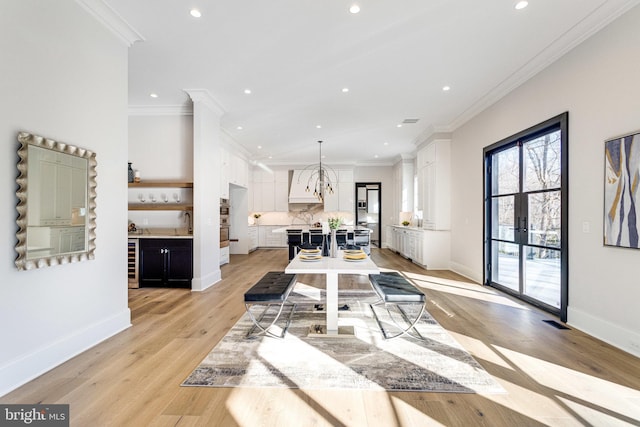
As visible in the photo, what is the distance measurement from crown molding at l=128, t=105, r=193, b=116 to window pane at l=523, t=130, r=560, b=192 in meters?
5.26

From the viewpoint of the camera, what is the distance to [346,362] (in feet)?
7.58

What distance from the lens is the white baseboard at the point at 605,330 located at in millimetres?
2480

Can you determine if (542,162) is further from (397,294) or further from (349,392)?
(349,392)

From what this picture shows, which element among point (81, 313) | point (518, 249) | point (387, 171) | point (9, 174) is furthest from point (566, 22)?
point (387, 171)

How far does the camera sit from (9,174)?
6.47 feet

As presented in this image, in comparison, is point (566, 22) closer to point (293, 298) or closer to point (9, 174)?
point (293, 298)

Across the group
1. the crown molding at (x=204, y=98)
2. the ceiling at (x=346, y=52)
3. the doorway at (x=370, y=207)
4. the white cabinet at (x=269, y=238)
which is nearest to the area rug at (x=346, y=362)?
the ceiling at (x=346, y=52)

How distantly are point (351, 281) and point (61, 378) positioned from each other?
3.89m

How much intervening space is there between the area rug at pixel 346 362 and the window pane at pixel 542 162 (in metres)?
2.36

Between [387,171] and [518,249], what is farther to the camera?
[387,171]

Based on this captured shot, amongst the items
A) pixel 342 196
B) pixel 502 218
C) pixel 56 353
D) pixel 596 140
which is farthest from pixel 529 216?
pixel 342 196

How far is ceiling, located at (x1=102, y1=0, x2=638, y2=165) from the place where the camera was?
2688 mm

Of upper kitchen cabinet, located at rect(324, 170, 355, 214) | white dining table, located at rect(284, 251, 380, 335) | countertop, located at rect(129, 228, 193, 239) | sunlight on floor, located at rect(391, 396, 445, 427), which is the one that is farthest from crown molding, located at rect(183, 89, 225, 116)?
upper kitchen cabinet, located at rect(324, 170, 355, 214)

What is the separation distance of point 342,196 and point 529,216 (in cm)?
633
